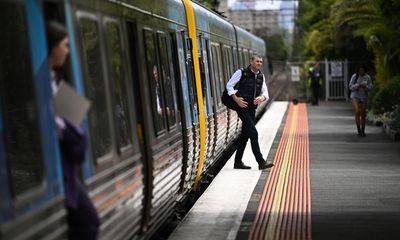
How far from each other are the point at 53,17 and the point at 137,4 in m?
2.55

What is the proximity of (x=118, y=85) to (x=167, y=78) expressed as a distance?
251 centimetres

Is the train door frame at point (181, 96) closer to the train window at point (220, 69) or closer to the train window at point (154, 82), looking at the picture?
the train window at point (154, 82)

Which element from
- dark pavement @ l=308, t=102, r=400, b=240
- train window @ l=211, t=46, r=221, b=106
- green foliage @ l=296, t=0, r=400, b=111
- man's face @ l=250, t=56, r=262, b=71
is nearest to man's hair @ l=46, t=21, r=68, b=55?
dark pavement @ l=308, t=102, r=400, b=240

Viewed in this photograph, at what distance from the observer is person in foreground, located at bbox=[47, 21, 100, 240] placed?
4.64 meters

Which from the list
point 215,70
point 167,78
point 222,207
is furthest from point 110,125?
point 215,70

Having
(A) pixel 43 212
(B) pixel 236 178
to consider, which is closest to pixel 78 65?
(A) pixel 43 212

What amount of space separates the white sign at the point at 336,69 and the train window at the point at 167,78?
2864 cm

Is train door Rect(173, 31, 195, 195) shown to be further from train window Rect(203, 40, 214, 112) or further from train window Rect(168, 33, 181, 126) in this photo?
train window Rect(203, 40, 214, 112)

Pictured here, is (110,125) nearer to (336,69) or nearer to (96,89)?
(96,89)

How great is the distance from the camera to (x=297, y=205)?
33.2ft

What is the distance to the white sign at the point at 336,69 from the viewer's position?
37000 mm

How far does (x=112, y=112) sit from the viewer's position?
601 cm

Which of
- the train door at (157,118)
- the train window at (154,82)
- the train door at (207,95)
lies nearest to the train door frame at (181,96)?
the train door at (157,118)

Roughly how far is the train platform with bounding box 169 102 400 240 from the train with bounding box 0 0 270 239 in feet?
1.60
